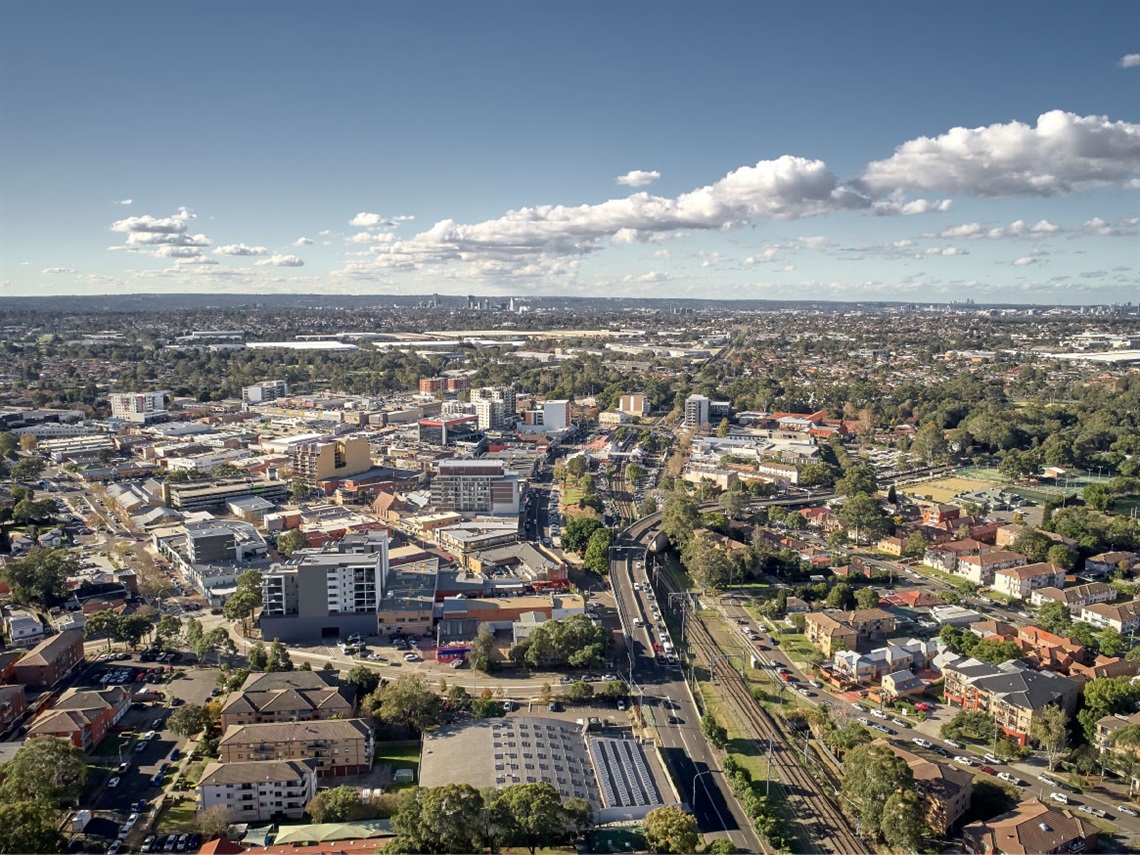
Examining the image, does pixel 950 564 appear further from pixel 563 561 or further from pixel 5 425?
pixel 5 425

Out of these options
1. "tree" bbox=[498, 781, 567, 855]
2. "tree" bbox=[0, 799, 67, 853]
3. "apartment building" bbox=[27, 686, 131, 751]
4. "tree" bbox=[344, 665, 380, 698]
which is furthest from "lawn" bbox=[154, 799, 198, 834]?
"tree" bbox=[498, 781, 567, 855]

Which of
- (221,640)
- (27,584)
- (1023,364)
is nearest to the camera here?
(221,640)

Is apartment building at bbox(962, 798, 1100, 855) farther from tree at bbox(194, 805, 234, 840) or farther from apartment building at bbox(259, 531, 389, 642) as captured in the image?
apartment building at bbox(259, 531, 389, 642)

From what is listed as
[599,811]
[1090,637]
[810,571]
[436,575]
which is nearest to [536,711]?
[599,811]

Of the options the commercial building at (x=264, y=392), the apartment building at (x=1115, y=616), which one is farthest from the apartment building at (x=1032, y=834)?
the commercial building at (x=264, y=392)

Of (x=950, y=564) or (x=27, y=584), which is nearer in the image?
(x=27, y=584)

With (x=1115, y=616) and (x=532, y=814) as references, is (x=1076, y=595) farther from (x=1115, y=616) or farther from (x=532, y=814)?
(x=532, y=814)
